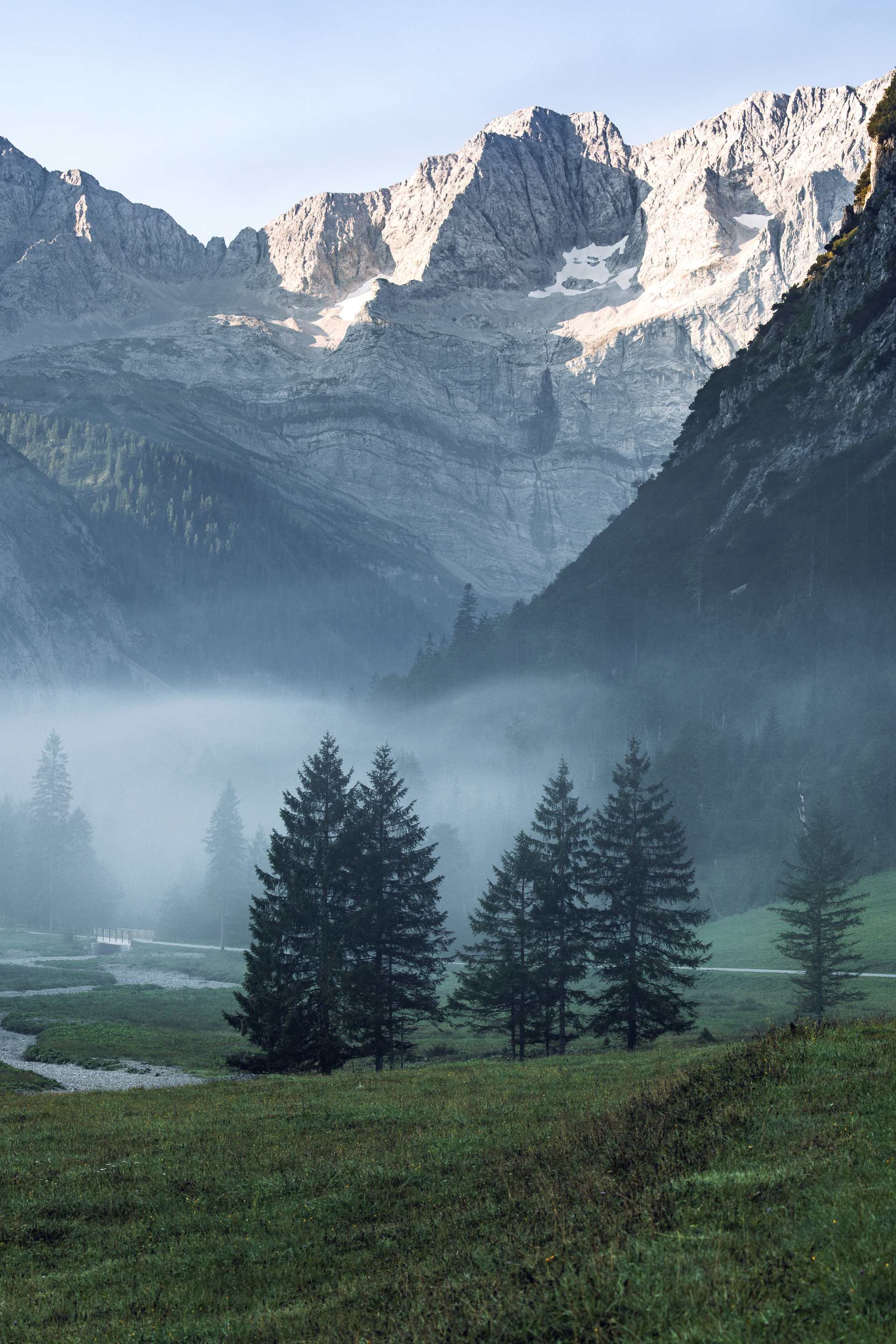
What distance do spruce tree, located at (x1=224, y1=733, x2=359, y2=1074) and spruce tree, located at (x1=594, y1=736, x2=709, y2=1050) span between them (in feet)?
36.3

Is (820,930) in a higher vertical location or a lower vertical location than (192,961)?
higher

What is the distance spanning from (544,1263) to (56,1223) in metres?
8.33

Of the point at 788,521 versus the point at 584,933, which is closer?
the point at 584,933

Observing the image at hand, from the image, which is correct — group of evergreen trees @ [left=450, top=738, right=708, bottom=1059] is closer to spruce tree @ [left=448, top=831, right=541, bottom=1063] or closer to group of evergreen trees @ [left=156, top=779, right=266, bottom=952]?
spruce tree @ [left=448, top=831, right=541, bottom=1063]

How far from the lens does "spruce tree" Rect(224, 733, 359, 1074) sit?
3856 cm

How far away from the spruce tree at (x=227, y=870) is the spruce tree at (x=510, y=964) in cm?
7581

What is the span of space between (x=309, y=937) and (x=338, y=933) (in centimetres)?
197

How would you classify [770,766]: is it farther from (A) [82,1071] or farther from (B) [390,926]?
(A) [82,1071]

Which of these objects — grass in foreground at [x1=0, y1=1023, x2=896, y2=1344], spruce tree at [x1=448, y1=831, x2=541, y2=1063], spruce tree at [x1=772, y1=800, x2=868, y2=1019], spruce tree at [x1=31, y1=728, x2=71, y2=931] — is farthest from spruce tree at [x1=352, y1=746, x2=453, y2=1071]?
spruce tree at [x1=31, y1=728, x2=71, y2=931]

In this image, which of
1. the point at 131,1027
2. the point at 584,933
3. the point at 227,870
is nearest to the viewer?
the point at 584,933

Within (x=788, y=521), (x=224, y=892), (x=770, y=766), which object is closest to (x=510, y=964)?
(x=770, y=766)

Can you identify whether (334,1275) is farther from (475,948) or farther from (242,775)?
(242,775)

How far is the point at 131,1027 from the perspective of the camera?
189 ft

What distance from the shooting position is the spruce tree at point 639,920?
42219 millimetres
